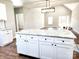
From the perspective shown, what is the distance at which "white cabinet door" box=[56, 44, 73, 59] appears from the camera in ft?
6.95

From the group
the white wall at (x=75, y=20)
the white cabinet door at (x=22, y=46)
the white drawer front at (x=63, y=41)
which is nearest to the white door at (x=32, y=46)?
the white cabinet door at (x=22, y=46)

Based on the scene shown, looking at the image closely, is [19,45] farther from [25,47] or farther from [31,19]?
[31,19]

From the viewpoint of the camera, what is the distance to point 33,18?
237 inches

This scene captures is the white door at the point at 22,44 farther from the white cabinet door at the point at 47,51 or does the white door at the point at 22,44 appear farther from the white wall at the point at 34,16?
the white wall at the point at 34,16

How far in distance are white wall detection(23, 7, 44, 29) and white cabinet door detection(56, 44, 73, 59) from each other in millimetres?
3835

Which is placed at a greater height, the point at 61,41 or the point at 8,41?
the point at 61,41

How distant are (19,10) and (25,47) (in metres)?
5.41

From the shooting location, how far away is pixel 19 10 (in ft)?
24.0

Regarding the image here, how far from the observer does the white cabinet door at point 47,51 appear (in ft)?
7.60

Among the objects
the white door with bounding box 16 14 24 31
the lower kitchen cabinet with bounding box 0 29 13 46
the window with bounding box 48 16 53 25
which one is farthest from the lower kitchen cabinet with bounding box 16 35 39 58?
the white door with bounding box 16 14 24 31

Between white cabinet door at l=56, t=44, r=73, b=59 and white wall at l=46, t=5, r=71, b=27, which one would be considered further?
white wall at l=46, t=5, r=71, b=27

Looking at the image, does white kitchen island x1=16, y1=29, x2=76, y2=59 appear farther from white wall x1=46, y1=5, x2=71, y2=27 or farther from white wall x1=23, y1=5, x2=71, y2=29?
white wall x1=46, y1=5, x2=71, y2=27

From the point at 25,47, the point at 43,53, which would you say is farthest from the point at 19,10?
the point at 43,53

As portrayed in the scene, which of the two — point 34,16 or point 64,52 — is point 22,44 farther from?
point 34,16
